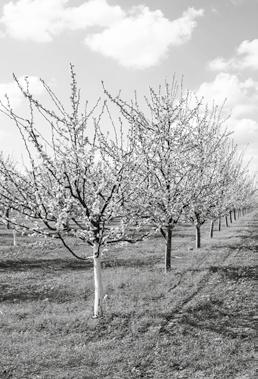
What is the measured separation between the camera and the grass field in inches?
325

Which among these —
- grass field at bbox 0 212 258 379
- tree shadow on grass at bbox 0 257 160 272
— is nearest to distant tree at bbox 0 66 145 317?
grass field at bbox 0 212 258 379

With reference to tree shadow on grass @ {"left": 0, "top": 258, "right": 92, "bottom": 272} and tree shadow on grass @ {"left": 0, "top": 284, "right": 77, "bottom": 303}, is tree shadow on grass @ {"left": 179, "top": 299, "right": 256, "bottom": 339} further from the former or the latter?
tree shadow on grass @ {"left": 0, "top": 258, "right": 92, "bottom": 272}

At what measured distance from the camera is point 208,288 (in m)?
14.5

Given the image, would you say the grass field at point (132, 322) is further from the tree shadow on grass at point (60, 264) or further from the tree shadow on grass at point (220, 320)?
the tree shadow on grass at point (60, 264)

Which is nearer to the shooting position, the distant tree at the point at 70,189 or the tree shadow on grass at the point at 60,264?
the distant tree at the point at 70,189

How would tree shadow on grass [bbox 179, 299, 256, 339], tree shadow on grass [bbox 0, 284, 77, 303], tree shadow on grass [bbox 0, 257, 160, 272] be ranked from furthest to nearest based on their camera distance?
tree shadow on grass [bbox 0, 257, 160, 272] < tree shadow on grass [bbox 0, 284, 77, 303] < tree shadow on grass [bbox 179, 299, 256, 339]

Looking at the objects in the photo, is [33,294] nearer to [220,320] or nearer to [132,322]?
[132,322]

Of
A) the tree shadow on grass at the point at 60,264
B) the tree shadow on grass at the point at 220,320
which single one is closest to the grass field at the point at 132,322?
the tree shadow on grass at the point at 220,320

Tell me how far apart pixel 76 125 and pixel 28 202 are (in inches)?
108

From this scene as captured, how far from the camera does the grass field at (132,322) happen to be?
27.1ft

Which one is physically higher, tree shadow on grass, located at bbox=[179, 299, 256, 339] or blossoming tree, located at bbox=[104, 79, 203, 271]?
blossoming tree, located at bbox=[104, 79, 203, 271]

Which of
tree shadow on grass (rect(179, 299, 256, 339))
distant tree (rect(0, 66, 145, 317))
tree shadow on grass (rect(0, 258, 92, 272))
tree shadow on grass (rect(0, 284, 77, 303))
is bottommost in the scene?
tree shadow on grass (rect(0, 284, 77, 303))

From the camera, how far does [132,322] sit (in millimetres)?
10914

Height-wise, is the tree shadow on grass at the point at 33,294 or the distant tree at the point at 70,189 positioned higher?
the distant tree at the point at 70,189
